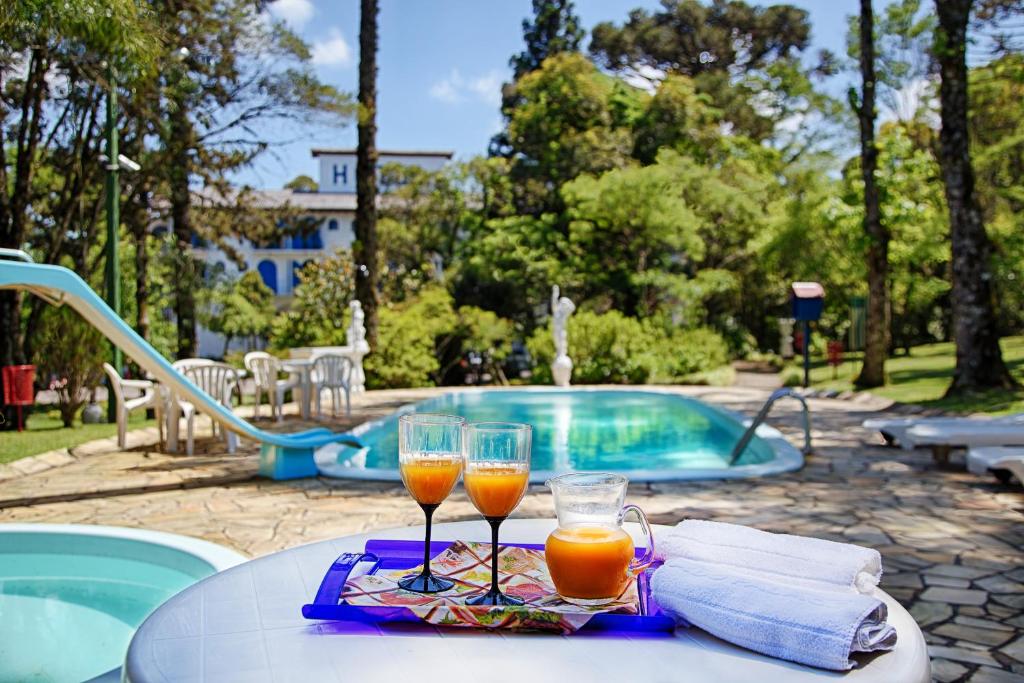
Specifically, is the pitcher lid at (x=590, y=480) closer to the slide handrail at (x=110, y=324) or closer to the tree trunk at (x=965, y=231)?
the slide handrail at (x=110, y=324)

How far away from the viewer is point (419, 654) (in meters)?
1.22

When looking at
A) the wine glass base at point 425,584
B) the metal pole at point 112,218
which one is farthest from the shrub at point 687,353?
the wine glass base at point 425,584

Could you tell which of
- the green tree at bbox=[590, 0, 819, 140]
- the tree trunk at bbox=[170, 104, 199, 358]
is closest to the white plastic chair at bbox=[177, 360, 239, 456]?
the tree trunk at bbox=[170, 104, 199, 358]

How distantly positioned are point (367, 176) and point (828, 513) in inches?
475

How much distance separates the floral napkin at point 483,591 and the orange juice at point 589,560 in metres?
0.03

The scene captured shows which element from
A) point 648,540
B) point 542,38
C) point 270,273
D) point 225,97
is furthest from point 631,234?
point 270,273

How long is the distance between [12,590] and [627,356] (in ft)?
47.9

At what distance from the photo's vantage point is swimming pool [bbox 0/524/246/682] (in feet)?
10.6

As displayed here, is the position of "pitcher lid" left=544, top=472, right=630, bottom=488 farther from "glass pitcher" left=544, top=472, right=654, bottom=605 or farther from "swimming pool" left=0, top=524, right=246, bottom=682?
"swimming pool" left=0, top=524, right=246, bottom=682

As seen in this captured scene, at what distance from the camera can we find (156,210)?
1447 cm

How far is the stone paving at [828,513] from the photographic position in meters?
3.34

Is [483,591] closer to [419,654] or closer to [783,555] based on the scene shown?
[419,654]

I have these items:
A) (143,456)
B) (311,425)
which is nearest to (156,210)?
(311,425)

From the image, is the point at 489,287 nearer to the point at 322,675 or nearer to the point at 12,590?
the point at 12,590
